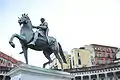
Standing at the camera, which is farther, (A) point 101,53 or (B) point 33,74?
(A) point 101,53

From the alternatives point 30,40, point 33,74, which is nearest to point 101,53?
point 30,40

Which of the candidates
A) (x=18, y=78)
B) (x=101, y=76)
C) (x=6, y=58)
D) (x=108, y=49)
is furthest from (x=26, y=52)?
(x=108, y=49)

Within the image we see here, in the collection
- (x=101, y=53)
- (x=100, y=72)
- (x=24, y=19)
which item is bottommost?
(x=100, y=72)

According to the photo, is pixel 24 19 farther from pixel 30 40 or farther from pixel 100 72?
pixel 100 72

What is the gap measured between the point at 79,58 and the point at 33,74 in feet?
199

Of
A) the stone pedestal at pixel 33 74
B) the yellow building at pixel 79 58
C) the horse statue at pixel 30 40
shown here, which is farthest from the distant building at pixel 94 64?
the stone pedestal at pixel 33 74

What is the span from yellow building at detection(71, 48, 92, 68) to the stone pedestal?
58.5 meters

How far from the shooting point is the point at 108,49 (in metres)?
87.6

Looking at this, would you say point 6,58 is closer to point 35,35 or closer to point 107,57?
point 107,57

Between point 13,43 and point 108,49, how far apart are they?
7471cm

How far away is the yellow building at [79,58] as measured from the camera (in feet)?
246

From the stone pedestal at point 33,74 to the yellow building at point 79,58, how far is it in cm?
5848

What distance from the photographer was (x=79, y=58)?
75.3 metres

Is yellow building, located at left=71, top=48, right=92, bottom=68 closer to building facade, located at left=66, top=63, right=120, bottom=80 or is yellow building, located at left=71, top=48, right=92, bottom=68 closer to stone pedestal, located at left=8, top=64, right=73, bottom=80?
building facade, located at left=66, top=63, right=120, bottom=80
